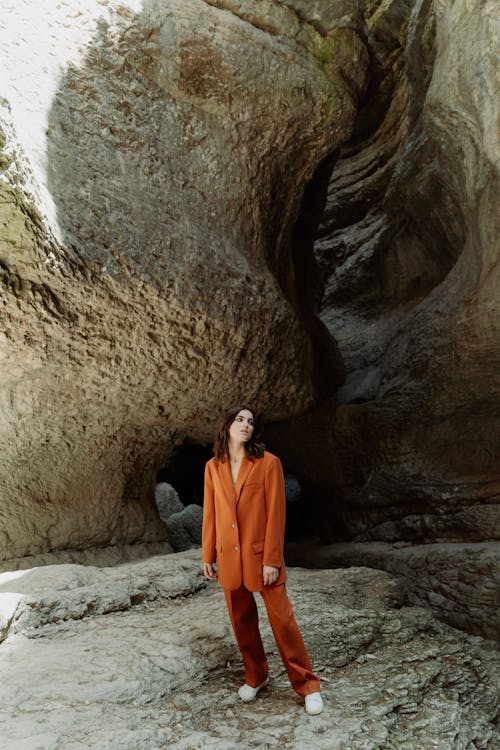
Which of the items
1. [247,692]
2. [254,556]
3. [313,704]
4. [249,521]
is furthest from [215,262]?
[313,704]

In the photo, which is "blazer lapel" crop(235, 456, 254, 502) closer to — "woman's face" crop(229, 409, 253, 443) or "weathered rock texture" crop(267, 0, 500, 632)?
"woman's face" crop(229, 409, 253, 443)

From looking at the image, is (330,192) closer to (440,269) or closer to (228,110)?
(440,269)

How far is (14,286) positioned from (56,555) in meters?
2.46

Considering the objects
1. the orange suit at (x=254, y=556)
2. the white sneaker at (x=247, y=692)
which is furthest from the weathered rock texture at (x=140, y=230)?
the white sneaker at (x=247, y=692)

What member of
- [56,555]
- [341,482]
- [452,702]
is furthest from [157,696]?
[341,482]

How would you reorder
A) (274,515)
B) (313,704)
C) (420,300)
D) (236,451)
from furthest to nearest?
(420,300) → (236,451) → (274,515) → (313,704)

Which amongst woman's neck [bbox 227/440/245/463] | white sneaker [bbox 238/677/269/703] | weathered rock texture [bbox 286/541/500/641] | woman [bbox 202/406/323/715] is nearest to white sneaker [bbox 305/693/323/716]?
woman [bbox 202/406/323/715]

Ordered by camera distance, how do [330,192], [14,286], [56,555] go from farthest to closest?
1. [330,192]
2. [56,555]
3. [14,286]

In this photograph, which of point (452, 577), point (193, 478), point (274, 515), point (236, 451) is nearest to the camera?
point (274, 515)

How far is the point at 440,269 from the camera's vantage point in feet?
27.9

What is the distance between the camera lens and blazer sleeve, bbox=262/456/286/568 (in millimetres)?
2424

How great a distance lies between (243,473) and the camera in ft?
8.38

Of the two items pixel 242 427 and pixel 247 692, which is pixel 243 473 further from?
pixel 247 692

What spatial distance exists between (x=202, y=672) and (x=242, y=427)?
1.34m
